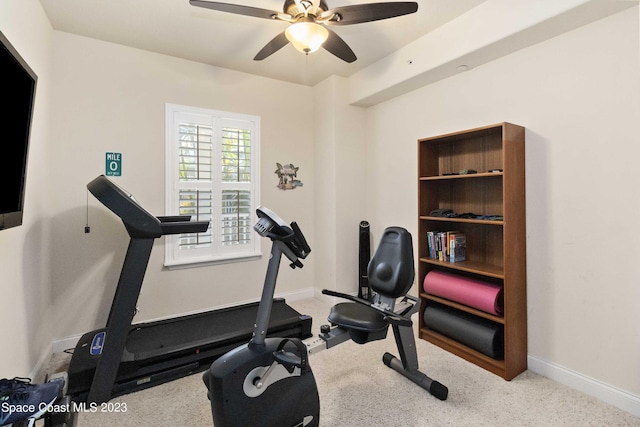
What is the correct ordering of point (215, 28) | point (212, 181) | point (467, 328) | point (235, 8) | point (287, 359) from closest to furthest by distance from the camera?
point (287, 359) → point (235, 8) → point (467, 328) → point (215, 28) → point (212, 181)

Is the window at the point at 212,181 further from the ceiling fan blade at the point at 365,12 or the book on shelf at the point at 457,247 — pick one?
the book on shelf at the point at 457,247

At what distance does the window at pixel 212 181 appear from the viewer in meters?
3.18

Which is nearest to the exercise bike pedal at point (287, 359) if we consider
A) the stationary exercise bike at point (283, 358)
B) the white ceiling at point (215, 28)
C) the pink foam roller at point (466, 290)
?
the stationary exercise bike at point (283, 358)

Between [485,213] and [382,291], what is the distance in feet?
4.06

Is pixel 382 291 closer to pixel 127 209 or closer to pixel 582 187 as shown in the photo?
pixel 582 187

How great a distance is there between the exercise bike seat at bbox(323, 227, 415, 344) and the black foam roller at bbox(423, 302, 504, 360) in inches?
30.5

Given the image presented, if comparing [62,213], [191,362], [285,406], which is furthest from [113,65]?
[285,406]

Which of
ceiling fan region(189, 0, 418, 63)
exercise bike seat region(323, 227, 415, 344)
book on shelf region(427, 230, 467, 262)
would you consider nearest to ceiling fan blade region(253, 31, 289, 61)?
ceiling fan region(189, 0, 418, 63)

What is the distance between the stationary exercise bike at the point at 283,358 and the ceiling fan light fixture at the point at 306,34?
1.25 meters

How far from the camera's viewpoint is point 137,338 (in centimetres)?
242

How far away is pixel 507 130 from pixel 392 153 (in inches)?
55.9

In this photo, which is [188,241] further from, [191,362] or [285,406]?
[285,406]

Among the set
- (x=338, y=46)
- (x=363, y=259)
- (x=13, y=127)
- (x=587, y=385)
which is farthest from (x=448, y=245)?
(x=13, y=127)

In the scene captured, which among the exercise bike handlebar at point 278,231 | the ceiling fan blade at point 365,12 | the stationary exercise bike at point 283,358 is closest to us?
the stationary exercise bike at point 283,358
